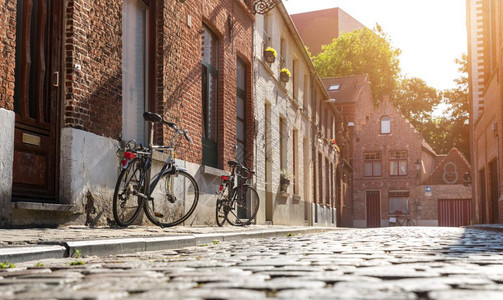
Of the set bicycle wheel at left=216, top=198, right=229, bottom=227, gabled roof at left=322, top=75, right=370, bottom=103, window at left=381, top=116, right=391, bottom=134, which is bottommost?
bicycle wheel at left=216, top=198, right=229, bottom=227

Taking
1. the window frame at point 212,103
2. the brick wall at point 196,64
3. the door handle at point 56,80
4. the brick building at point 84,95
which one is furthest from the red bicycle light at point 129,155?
the window frame at point 212,103

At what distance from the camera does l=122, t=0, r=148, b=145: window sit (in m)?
9.55

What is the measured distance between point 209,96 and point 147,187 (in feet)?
16.0

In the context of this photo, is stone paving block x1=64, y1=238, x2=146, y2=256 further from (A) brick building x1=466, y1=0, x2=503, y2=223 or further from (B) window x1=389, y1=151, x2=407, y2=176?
(B) window x1=389, y1=151, x2=407, y2=176

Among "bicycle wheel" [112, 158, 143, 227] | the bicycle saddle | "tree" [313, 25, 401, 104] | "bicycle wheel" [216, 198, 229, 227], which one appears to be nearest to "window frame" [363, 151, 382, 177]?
"tree" [313, 25, 401, 104]

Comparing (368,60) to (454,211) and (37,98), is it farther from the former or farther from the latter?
(37,98)

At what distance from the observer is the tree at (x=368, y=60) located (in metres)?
48.5

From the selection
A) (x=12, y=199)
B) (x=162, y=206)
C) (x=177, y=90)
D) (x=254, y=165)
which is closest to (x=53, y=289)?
(x=12, y=199)

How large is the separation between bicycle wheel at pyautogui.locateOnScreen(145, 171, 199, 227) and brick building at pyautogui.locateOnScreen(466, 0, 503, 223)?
1140 centimetres

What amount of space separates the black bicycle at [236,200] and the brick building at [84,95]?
1.19ft

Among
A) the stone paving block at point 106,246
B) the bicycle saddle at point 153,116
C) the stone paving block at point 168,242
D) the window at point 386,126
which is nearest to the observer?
the stone paving block at point 106,246

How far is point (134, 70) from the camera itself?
32.4 feet

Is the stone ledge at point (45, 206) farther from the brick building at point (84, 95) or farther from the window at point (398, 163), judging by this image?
the window at point (398, 163)

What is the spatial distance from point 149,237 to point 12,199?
1.65m
